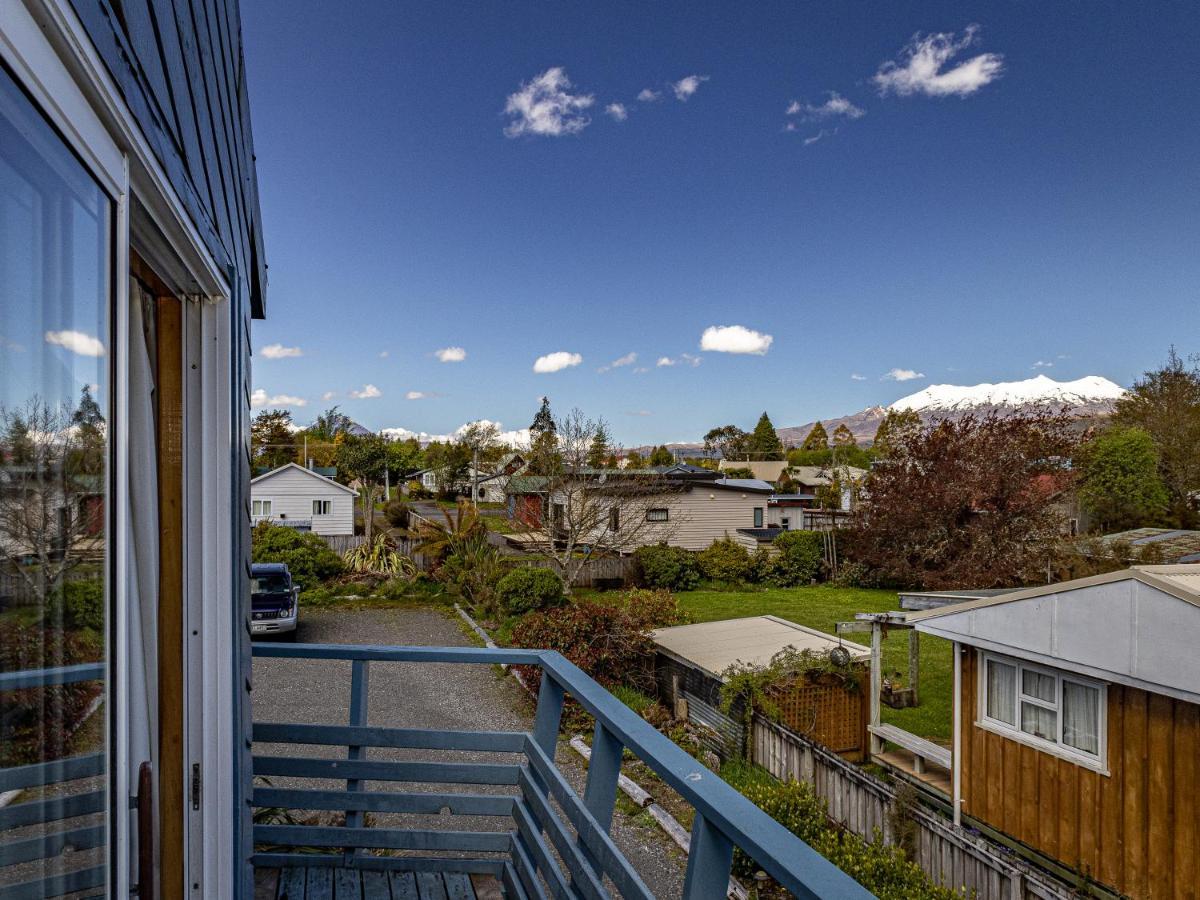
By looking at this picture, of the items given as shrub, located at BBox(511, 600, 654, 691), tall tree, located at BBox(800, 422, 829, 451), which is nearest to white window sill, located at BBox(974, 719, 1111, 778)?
shrub, located at BBox(511, 600, 654, 691)

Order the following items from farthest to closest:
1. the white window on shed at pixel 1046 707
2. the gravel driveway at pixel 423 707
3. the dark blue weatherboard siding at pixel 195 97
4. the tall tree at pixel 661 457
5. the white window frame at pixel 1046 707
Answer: the tall tree at pixel 661 457 → the gravel driveway at pixel 423 707 → the white window on shed at pixel 1046 707 → the white window frame at pixel 1046 707 → the dark blue weatherboard siding at pixel 195 97

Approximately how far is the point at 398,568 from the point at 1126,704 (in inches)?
605

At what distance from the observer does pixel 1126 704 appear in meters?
5.63

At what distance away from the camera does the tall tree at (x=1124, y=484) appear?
79.8ft

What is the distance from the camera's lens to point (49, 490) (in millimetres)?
807

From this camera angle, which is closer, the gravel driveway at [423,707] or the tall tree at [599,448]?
the gravel driveway at [423,707]

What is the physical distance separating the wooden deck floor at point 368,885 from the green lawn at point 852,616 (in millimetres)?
8634

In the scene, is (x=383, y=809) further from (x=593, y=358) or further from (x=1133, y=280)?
(x=593, y=358)

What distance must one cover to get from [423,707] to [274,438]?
3600cm

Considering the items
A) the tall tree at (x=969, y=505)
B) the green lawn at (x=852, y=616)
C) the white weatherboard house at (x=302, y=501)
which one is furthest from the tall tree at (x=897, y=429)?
the white weatherboard house at (x=302, y=501)

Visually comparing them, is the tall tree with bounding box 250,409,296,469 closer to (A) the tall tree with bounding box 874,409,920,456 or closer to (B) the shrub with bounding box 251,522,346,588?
(B) the shrub with bounding box 251,522,346,588

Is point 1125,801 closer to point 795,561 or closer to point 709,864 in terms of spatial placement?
point 709,864

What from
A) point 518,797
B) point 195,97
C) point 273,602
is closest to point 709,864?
point 518,797

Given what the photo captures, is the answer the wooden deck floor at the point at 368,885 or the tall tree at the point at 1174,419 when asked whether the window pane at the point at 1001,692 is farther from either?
the tall tree at the point at 1174,419
